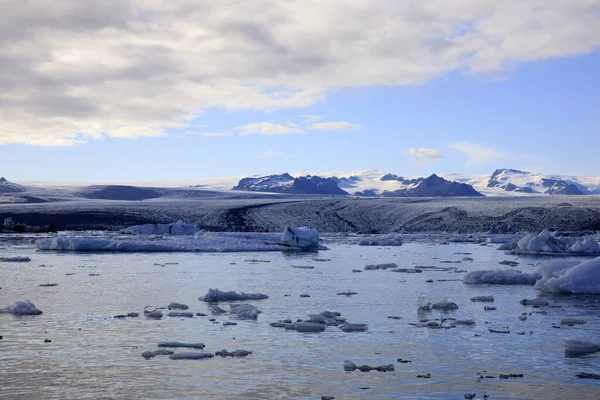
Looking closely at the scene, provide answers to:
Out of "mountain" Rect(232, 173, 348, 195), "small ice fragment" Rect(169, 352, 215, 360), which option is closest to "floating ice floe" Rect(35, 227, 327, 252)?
"small ice fragment" Rect(169, 352, 215, 360)

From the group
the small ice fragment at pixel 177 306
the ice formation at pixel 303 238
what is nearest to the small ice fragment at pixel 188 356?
the small ice fragment at pixel 177 306

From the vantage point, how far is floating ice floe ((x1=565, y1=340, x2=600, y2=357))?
960 cm

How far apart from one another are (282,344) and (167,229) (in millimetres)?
33576

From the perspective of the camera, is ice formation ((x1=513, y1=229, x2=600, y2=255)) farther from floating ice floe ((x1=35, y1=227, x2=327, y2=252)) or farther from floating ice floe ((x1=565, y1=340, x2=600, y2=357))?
floating ice floe ((x1=565, y1=340, x2=600, y2=357))

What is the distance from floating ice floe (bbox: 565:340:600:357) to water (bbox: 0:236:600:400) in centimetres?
25

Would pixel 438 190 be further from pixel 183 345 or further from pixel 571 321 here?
pixel 183 345

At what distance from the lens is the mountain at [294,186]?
160125 mm

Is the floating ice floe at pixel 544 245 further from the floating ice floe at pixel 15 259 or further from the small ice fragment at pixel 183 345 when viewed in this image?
the small ice fragment at pixel 183 345

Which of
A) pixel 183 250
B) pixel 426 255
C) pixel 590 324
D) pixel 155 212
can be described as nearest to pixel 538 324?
pixel 590 324

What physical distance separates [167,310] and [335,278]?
7184mm

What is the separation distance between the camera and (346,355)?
9555 millimetres

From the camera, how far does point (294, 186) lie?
529ft

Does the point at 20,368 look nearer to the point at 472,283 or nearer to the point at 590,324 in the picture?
the point at 590,324

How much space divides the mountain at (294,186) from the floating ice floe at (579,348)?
486 feet
